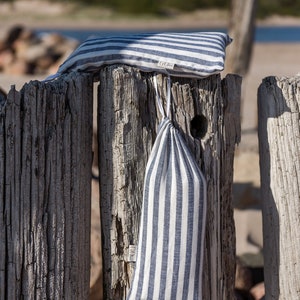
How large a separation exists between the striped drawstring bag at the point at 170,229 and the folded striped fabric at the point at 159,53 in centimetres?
24

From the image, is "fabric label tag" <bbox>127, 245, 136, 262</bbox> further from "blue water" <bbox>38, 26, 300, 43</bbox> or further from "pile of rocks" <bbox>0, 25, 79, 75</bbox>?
"blue water" <bbox>38, 26, 300, 43</bbox>

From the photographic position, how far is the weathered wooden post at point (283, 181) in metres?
3.23

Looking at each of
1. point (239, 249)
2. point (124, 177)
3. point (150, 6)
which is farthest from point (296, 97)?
point (150, 6)

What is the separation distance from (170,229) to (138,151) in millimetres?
299

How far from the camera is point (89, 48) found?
3.15 m

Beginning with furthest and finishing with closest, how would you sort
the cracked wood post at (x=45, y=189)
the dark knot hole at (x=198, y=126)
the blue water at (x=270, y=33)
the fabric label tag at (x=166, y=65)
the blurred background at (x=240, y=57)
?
the blue water at (x=270, y=33) → the blurred background at (x=240, y=57) → the dark knot hole at (x=198, y=126) → the fabric label tag at (x=166, y=65) → the cracked wood post at (x=45, y=189)

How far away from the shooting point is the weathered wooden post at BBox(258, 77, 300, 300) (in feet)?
10.6

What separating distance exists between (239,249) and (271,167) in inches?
74.5

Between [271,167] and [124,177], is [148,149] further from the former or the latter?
[271,167]

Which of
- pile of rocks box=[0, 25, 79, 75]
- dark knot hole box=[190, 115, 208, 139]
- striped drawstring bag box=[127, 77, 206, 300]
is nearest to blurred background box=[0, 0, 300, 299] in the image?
pile of rocks box=[0, 25, 79, 75]

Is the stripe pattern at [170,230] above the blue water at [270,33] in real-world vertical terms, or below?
below

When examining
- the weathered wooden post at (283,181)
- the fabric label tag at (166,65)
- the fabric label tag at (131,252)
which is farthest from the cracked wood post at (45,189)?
the weathered wooden post at (283,181)

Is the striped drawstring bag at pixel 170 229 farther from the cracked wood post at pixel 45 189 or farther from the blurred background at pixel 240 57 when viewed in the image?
the blurred background at pixel 240 57

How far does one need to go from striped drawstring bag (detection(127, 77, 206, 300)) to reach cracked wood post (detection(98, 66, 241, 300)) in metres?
0.09
